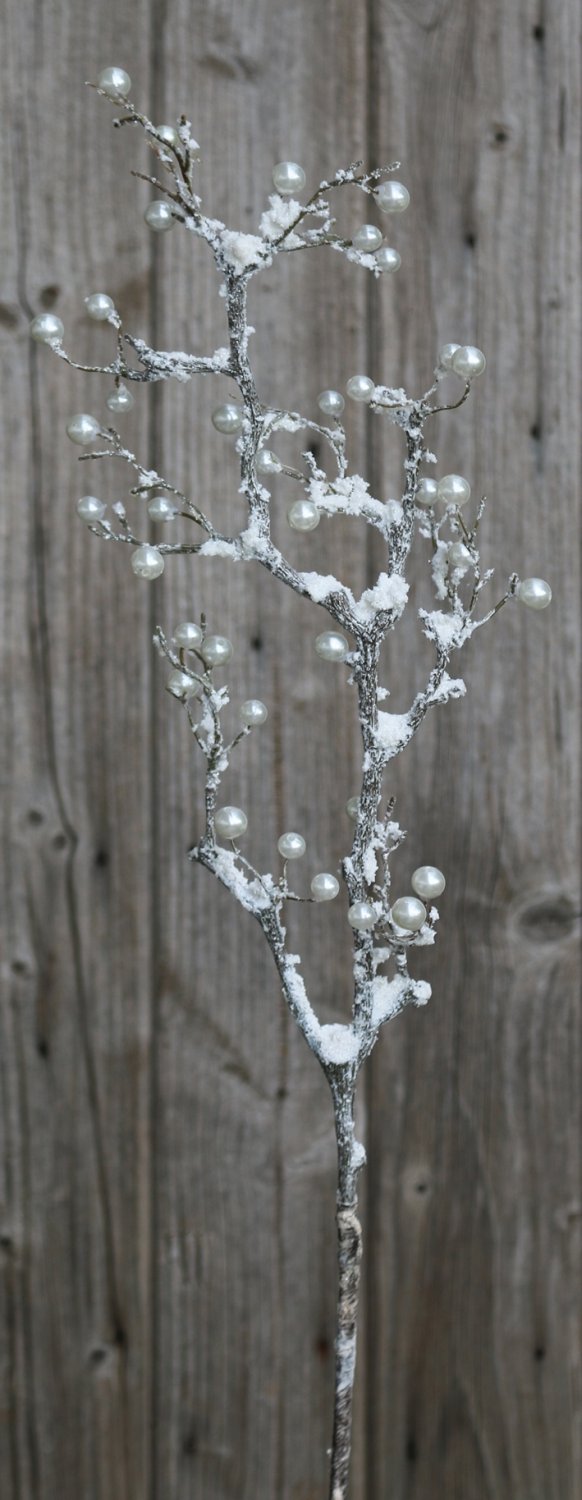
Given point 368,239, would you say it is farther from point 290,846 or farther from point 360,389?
point 290,846

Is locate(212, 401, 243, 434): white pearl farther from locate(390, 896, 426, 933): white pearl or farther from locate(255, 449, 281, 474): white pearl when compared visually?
locate(390, 896, 426, 933): white pearl

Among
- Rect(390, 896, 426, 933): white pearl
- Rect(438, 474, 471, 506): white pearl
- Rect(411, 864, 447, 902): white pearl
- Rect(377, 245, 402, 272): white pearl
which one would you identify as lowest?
Rect(390, 896, 426, 933): white pearl

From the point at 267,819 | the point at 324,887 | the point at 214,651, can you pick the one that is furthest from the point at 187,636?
the point at 267,819

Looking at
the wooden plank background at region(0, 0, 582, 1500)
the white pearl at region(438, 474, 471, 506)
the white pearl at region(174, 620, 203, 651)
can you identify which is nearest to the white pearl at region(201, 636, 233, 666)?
the white pearl at region(174, 620, 203, 651)

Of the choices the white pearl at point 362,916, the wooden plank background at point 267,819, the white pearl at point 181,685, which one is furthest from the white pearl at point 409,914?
the wooden plank background at point 267,819

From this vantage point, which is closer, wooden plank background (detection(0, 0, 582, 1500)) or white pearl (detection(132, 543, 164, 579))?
white pearl (detection(132, 543, 164, 579))

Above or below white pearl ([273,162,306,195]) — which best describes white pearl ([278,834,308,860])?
below
